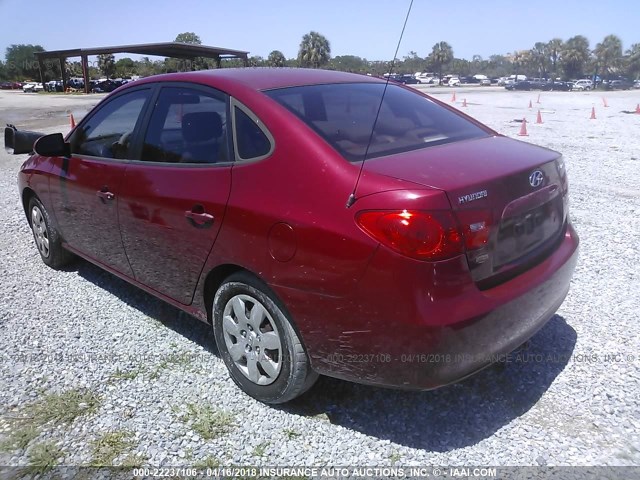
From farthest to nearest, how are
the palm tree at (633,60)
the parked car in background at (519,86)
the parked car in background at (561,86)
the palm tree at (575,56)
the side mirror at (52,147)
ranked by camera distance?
the palm tree at (633,60), the palm tree at (575,56), the parked car in background at (561,86), the parked car in background at (519,86), the side mirror at (52,147)

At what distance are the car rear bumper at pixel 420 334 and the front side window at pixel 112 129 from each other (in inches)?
77.2

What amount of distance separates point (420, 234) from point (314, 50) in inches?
2834

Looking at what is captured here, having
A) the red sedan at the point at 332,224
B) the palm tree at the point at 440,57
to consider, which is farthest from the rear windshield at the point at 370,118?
the palm tree at the point at 440,57

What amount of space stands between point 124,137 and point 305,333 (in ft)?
6.71

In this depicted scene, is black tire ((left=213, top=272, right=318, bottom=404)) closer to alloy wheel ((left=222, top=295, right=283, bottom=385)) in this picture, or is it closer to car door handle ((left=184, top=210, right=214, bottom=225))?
alloy wheel ((left=222, top=295, right=283, bottom=385))

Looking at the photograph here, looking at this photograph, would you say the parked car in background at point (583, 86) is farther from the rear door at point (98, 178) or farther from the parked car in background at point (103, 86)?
the rear door at point (98, 178)

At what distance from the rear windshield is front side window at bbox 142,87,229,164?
366 mm

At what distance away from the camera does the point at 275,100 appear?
2.79m

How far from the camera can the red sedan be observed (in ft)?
7.22

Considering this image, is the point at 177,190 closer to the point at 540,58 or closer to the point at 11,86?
the point at 11,86

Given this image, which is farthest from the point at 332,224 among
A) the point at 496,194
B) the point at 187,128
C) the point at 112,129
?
the point at 112,129

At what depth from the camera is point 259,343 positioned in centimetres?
276

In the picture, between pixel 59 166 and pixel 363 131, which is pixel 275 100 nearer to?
pixel 363 131

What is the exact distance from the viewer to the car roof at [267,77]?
9.96ft
